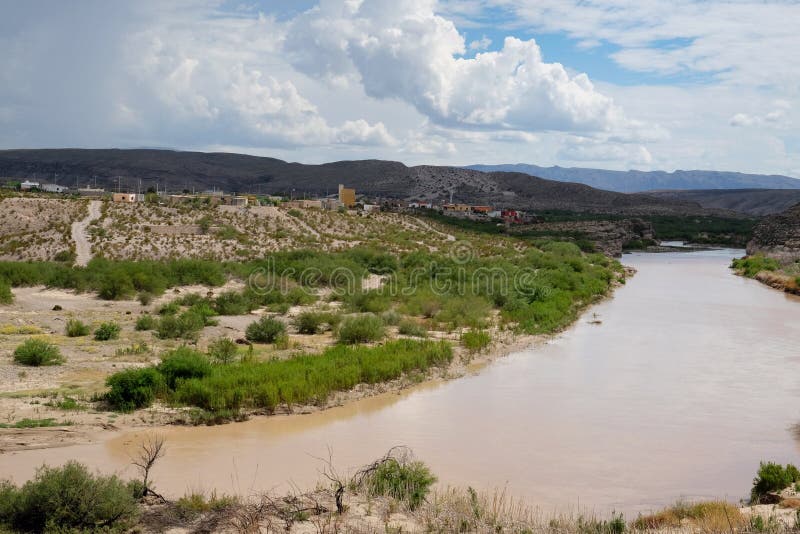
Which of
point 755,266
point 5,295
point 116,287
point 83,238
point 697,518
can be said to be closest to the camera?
point 697,518

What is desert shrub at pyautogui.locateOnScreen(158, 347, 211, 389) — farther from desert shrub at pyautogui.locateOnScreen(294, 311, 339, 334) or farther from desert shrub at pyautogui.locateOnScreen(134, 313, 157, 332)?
desert shrub at pyautogui.locateOnScreen(294, 311, 339, 334)

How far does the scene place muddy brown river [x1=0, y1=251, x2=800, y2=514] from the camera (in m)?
11.7

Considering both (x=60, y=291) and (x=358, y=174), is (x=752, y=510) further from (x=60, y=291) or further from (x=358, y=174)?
(x=358, y=174)

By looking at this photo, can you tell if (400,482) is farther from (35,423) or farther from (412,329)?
(412,329)

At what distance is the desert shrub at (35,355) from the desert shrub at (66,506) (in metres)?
9.02

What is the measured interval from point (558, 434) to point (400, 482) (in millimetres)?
5254

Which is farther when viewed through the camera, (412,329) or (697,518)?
(412,329)

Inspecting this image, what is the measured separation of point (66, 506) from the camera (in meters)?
8.44

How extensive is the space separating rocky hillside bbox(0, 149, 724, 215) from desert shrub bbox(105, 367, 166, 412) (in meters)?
128

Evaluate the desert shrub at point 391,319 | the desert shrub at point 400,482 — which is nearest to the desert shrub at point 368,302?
the desert shrub at point 391,319

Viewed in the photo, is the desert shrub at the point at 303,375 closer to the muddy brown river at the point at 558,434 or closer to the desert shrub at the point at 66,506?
the muddy brown river at the point at 558,434

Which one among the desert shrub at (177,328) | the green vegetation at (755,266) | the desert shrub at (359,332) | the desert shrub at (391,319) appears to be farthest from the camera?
the green vegetation at (755,266)

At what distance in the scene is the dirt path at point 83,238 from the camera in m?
40.4

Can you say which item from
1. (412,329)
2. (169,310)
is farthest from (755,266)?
(169,310)
